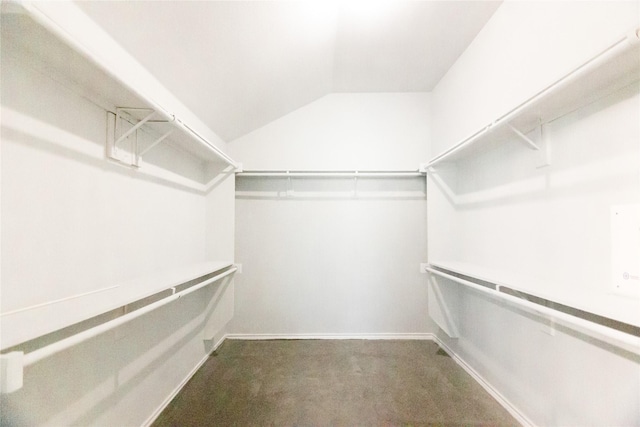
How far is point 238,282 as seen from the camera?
8.57ft

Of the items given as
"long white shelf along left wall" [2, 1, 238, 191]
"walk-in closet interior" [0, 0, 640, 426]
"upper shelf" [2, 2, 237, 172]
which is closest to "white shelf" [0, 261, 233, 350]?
"walk-in closet interior" [0, 0, 640, 426]

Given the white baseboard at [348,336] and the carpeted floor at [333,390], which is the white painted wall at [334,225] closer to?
the white baseboard at [348,336]

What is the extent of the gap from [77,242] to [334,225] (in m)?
1.97

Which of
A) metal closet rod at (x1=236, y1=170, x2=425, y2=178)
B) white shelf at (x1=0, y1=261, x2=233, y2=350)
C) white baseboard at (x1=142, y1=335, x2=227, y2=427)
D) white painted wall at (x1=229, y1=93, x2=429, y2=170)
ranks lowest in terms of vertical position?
white baseboard at (x1=142, y1=335, x2=227, y2=427)

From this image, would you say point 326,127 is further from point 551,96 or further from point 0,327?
point 0,327

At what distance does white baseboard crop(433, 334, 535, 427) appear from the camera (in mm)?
1448

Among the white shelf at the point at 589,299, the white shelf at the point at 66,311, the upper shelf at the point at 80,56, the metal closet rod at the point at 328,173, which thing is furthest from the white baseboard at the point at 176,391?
the white shelf at the point at 589,299

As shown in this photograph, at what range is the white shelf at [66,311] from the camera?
638mm

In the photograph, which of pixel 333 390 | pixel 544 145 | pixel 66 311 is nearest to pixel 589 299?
pixel 544 145

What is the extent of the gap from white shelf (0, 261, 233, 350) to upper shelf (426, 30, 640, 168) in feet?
5.77

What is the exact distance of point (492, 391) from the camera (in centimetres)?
171

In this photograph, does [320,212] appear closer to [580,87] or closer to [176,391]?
[176,391]

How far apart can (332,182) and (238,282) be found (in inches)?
56.5

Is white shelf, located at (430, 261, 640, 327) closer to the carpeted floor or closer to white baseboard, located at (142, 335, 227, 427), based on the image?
the carpeted floor
